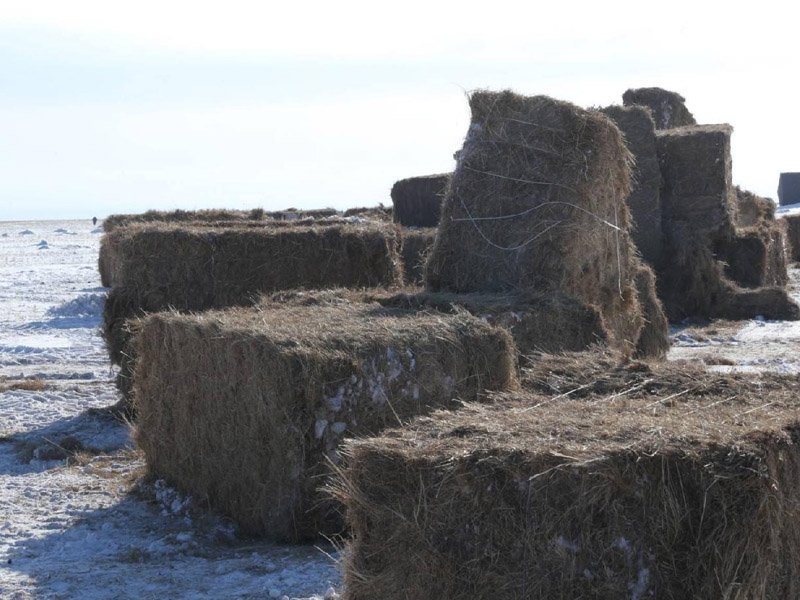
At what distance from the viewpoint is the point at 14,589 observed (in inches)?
203

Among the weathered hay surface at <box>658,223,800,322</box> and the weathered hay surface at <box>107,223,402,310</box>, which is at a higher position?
the weathered hay surface at <box>107,223,402,310</box>

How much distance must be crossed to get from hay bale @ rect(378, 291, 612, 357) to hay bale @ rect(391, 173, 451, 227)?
10.6m

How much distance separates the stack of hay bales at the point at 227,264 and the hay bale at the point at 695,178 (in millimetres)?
5547

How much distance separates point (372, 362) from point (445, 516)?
2242mm

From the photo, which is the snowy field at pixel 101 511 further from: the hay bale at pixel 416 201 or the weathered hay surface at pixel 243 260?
the hay bale at pixel 416 201

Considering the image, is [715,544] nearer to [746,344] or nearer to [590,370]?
[590,370]

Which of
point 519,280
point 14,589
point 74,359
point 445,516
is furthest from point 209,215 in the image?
point 445,516

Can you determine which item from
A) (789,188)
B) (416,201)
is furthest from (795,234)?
(789,188)

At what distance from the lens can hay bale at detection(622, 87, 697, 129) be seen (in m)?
18.5

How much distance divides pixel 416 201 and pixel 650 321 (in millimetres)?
8269

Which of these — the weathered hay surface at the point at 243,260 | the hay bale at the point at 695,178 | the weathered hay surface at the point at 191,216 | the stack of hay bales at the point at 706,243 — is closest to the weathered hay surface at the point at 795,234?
the stack of hay bales at the point at 706,243

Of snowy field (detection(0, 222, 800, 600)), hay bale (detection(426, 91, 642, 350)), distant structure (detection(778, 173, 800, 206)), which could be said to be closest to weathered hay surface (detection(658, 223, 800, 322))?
snowy field (detection(0, 222, 800, 600))

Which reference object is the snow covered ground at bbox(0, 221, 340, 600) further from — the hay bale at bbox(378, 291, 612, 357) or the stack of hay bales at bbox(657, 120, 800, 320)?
the stack of hay bales at bbox(657, 120, 800, 320)

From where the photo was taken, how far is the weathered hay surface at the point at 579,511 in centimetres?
345
